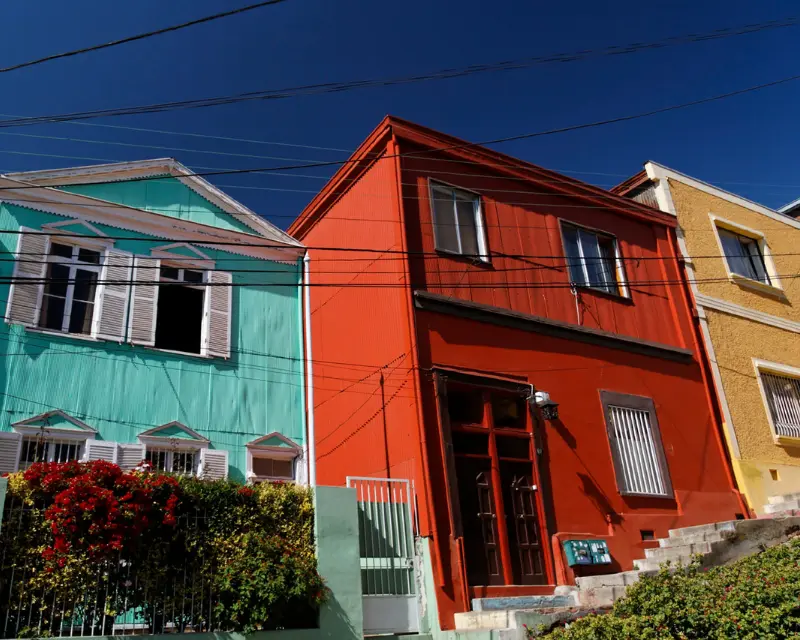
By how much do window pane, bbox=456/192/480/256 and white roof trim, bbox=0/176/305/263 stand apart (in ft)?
9.50

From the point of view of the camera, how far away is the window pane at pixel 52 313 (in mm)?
Answer: 10617

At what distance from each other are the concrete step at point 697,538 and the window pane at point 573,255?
4786 mm

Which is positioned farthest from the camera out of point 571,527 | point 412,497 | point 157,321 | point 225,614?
point 157,321

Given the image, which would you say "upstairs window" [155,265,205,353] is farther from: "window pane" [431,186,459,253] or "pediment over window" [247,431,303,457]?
"window pane" [431,186,459,253]

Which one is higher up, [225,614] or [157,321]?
[157,321]

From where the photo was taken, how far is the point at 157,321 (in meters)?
11.7

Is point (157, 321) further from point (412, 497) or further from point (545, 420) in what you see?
point (545, 420)

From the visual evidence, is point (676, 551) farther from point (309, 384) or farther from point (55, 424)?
point (55, 424)

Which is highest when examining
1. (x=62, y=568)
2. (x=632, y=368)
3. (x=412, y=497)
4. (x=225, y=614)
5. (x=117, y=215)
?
(x=117, y=215)

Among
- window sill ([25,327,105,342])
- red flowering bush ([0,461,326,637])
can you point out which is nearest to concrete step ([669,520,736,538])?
red flowering bush ([0,461,326,637])

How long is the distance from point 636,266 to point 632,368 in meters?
2.53

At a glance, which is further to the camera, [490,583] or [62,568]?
[490,583]

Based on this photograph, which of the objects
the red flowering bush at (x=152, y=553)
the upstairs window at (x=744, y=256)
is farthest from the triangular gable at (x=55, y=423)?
the upstairs window at (x=744, y=256)

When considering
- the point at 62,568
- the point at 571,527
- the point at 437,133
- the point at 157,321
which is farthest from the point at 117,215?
the point at 571,527
